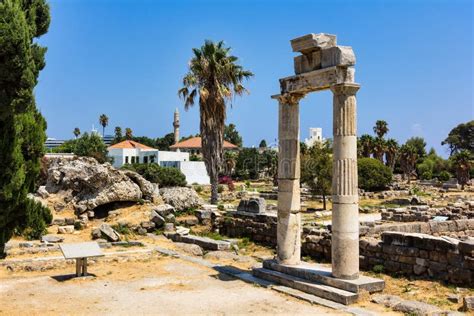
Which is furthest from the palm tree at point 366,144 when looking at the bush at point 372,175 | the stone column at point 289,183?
the stone column at point 289,183

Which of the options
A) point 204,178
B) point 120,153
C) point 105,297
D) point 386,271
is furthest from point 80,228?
point 120,153

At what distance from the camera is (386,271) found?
12977mm

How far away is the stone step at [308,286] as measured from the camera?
9.73 metres

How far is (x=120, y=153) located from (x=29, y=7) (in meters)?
58.0

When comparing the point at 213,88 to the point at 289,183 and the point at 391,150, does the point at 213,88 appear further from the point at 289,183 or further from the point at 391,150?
the point at 391,150

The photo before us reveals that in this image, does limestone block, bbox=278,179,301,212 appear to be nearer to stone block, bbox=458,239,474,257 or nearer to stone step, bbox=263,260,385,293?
stone step, bbox=263,260,385,293

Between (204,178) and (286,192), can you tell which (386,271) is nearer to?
(286,192)

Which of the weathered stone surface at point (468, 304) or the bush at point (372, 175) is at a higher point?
the bush at point (372, 175)

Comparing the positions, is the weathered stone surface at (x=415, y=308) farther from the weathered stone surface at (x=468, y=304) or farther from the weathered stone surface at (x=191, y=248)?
the weathered stone surface at (x=191, y=248)

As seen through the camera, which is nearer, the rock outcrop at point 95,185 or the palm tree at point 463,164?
the rock outcrop at point 95,185

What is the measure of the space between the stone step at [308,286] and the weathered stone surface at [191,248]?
4.27 metres

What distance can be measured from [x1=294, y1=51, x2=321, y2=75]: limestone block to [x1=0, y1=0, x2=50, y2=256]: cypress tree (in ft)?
19.8

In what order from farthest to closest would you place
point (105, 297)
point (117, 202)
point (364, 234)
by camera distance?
1. point (117, 202)
2. point (364, 234)
3. point (105, 297)

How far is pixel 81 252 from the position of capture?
1220cm
